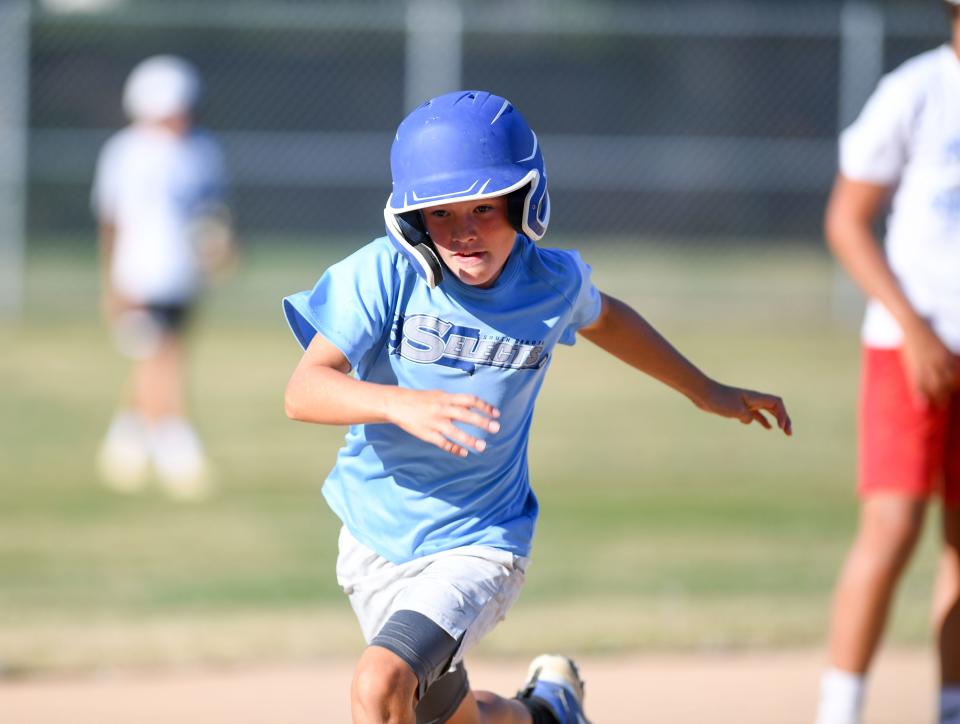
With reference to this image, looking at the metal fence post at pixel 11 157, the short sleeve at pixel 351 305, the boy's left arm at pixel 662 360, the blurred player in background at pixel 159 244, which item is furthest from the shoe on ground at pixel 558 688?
the metal fence post at pixel 11 157

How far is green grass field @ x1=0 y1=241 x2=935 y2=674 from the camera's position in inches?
233

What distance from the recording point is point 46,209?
19422 mm

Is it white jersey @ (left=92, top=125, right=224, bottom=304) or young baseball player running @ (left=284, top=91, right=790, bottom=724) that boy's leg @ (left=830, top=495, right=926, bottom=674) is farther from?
white jersey @ (left=92, top=125, right=224, bottom=304)

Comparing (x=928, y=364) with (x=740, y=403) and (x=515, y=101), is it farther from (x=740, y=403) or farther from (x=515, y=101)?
(x=515, y=101)

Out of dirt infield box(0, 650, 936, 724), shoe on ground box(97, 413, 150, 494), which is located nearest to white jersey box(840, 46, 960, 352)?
dirt infield box(0, 650, 936, 724)

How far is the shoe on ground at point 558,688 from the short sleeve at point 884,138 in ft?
5.49

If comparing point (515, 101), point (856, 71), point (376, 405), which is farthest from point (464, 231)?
point (515, 101)

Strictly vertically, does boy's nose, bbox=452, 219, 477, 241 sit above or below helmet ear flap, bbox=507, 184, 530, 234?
below

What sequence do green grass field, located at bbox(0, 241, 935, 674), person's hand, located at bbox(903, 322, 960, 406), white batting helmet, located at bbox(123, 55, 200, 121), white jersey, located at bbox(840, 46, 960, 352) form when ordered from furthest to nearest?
white batting helmet, located at bbox(123, 55, 200, 121), green grass field, located at bbox(0, 241, 935, 674), white jersey, located at bbox(840, 46, 960, 352), person's hand, located at bbox(903, 322, 960, 406)

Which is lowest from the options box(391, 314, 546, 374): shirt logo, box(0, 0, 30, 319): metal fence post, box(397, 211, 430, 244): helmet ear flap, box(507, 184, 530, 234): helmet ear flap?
box(391, 314, 546, 374): shirt logo

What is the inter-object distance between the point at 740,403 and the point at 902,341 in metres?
0.65

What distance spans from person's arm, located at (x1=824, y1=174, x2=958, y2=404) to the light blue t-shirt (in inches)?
37.3

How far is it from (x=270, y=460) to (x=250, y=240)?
35.6 ft

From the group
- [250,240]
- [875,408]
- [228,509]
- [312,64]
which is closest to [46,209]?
[250,240]
